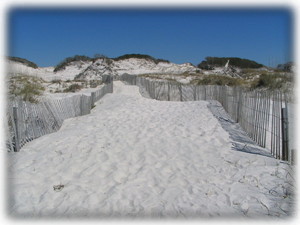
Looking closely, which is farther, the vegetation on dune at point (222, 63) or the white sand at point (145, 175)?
the vegetation on dune at point (222, 63)

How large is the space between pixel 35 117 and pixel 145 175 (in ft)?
12.5

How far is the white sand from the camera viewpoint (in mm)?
4133

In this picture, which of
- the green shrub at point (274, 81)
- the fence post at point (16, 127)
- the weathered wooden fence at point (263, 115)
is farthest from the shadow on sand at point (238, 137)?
the green shrub at point (274, 81)

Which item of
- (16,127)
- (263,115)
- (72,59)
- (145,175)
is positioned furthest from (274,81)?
(72,59)

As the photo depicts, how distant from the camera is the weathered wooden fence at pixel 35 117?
6730 mm

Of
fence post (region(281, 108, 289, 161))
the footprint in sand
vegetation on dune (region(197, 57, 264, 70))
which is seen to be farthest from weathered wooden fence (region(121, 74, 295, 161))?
vegetation on dune (region(197, 57, 264, 70))

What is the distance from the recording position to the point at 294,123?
26.6ft

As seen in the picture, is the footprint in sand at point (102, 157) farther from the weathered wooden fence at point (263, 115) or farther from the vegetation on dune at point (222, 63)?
the vegetation on dune at point (222, 63)

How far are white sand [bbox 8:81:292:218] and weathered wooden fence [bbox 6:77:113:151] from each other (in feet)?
0.93

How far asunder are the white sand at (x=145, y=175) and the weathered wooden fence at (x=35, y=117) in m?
0.28

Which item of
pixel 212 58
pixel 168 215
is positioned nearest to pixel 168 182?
pixel 168 215

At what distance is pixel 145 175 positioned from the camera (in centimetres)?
538

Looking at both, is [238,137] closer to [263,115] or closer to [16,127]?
[263,115]

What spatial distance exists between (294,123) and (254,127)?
4.68 feet
